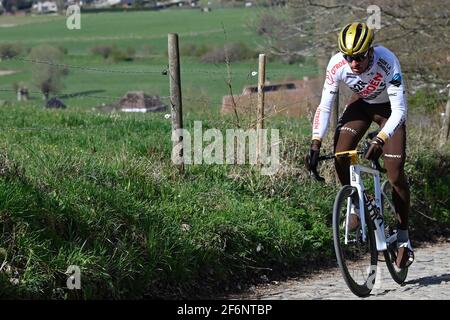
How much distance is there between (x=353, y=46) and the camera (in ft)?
24.0

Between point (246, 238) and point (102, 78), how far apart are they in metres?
41.9

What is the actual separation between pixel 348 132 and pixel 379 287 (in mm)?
1449

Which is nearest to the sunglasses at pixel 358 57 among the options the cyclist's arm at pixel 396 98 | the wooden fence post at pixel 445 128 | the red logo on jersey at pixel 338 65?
the red logo on jersey at pixel 338 65

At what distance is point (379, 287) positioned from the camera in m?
8.01

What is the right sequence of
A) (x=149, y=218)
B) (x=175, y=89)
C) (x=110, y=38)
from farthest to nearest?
(x=110, y=38)
(x=175, y=89)
(x=149, y=218)

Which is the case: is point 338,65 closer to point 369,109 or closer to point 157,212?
point 369,109

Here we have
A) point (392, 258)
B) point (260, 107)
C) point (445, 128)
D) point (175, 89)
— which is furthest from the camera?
point (445, 128)

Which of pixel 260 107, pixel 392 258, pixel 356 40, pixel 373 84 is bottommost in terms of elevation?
pixel 392 258

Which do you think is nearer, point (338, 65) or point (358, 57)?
point (358, 57)

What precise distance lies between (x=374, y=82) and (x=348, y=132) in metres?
0.50

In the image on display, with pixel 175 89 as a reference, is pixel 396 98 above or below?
above

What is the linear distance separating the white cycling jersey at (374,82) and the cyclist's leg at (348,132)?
30 cm

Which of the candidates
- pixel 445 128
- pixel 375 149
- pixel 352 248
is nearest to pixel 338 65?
pixel 375 149

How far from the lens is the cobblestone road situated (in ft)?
25.0
